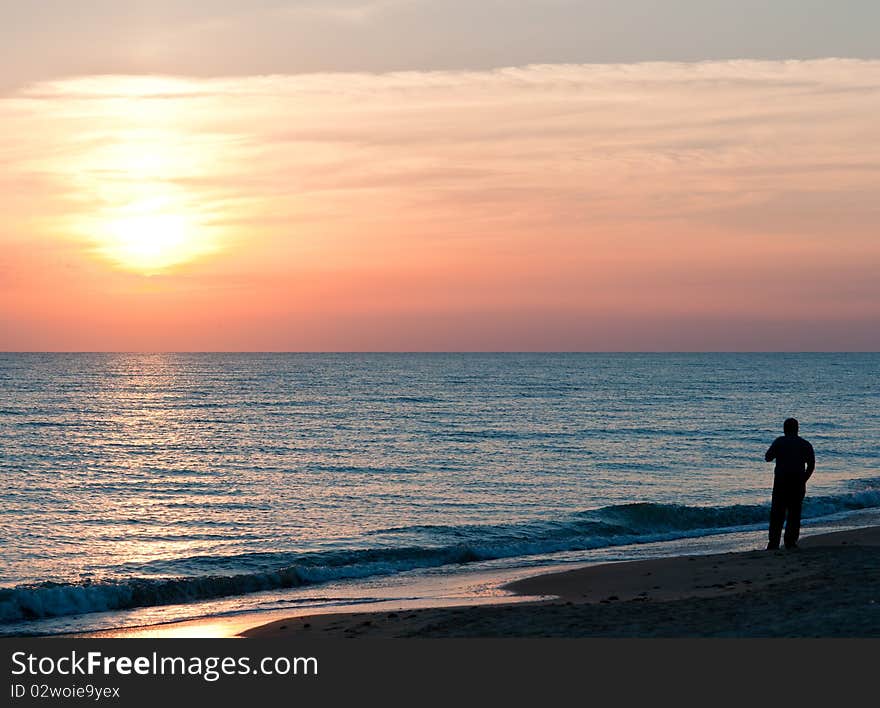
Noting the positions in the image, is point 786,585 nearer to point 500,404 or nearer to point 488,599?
point 488,599

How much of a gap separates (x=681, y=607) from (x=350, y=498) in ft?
59.3

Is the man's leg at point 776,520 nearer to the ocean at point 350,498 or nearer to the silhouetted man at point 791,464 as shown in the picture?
the silhouetted man at point 791,464

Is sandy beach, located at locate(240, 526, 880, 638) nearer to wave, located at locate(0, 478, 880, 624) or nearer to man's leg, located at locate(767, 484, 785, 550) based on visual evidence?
man's leg, located at locate(767, 484, 785, 550)

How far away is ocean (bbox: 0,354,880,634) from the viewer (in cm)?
1823

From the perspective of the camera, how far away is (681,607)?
459 inches

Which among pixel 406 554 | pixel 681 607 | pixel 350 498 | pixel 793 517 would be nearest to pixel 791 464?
pixel 793 517

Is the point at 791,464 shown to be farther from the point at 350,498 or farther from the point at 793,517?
the point at 350,498

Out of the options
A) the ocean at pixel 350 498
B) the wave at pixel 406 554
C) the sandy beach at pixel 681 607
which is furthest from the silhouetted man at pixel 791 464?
the wave at pixel 406 554

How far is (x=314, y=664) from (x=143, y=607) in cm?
922

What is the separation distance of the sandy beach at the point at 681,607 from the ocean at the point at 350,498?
11.4 feet

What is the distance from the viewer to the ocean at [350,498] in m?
18.2

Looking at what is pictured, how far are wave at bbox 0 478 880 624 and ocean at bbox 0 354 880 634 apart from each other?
0.05 metres

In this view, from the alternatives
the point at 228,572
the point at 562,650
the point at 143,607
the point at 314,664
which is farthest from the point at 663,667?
the point at 228,572

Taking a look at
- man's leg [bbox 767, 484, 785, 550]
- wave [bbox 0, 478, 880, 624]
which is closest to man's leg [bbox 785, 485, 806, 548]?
man's leg [bbox 767, 484, 785, 550]
